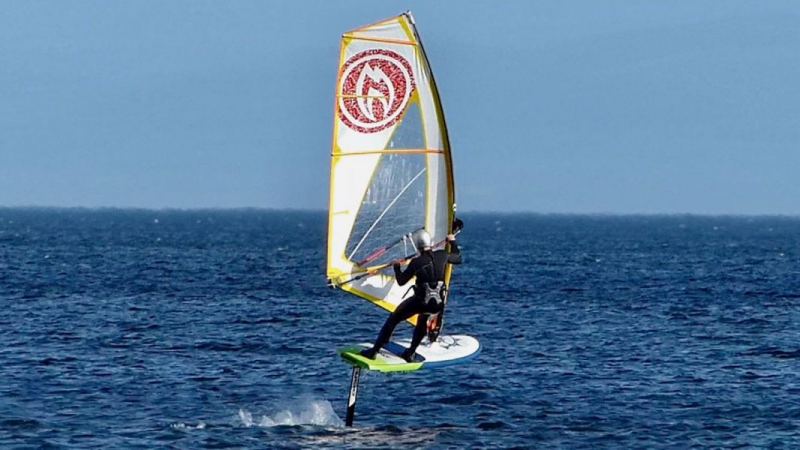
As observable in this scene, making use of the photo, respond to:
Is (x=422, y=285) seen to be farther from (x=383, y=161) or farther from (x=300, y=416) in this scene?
(x=300, y=416)

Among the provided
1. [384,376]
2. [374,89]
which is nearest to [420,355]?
[374,89]

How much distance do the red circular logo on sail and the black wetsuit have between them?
2.94 meters

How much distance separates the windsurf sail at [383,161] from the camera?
80.1ft

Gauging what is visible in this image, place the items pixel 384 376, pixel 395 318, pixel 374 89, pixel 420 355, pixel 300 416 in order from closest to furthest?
pixel 374 89 < pixel 395 318 < pixel 420 355 < pixel 300 416 < pixel 384 376

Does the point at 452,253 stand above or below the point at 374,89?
below

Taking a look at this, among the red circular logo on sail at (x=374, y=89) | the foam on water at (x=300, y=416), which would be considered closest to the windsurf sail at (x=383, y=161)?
the red circular logo on sail at (x=374, y=89)

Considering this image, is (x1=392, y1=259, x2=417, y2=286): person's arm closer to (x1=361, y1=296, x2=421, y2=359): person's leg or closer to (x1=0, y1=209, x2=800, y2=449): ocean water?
(x1=361, y1=296, x2=421, y2=359): person's leg

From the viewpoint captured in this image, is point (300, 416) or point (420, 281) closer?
point (420, 281)

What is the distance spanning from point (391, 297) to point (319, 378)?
38.0ft

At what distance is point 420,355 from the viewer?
83.3 ft

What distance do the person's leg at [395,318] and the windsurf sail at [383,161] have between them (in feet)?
3.13

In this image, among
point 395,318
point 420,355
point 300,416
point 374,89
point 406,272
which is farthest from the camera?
point 300,416

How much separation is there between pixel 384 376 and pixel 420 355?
42.0 ft

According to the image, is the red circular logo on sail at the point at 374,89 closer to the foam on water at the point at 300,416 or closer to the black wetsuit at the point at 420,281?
the black wetsuit at the point at 420,281
